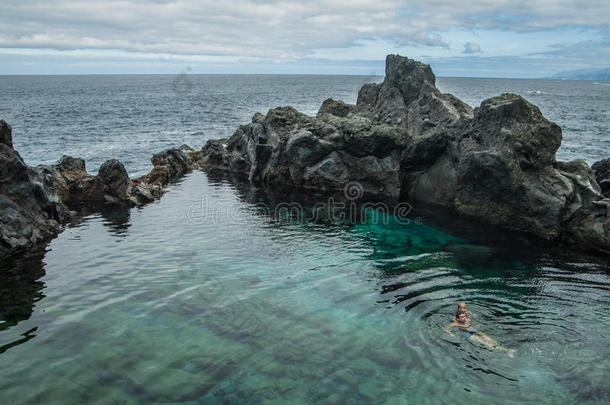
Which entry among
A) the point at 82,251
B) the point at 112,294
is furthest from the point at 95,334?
the point at 82,251

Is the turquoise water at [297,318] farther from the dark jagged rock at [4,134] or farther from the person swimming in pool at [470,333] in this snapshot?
the dark jagged rock at [4,134]

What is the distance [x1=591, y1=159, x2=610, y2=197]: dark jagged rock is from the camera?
31281mm

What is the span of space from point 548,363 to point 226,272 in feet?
48.7

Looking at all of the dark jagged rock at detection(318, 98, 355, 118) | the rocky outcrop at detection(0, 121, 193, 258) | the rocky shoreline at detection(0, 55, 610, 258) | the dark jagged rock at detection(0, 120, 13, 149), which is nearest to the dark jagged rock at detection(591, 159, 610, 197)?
the rocky shoreline at detection(0, 55, 610, 258)

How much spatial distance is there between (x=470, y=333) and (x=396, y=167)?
24787mm

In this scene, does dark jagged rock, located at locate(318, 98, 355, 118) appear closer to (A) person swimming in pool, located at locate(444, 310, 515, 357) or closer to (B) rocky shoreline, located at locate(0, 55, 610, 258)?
(B) rocky shoreline, located at locate(0, 55, 610, 258)

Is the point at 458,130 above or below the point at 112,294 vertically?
above

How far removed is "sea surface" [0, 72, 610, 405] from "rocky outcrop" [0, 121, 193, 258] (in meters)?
1.65

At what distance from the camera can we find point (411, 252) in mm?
26375

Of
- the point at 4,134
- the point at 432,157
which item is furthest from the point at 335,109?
the point at 4,134

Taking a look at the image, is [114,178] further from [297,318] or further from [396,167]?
[297,318]

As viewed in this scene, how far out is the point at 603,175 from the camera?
3247 cm

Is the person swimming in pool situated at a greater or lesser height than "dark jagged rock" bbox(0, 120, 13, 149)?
lesser

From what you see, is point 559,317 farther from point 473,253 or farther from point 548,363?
point 473,253
